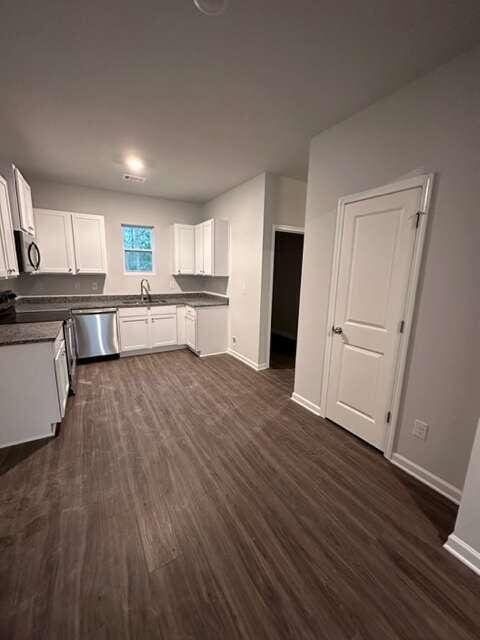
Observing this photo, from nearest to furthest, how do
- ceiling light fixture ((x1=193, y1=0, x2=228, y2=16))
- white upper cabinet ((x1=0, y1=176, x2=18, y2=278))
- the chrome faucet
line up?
ceiling light fixture ((x1=193, y1=0, x2=228, y2=16)), white upper cabinet ((x1=0, y1=176, x2=18, y2=278)), the chrome faucet

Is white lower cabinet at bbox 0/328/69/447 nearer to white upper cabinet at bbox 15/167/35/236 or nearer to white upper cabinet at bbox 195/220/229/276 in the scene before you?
white upper cabinet at bbox 15/167/35/236

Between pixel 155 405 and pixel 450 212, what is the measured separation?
121 inches

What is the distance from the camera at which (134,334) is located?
439cm

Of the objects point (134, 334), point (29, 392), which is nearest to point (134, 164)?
point (134, 334)

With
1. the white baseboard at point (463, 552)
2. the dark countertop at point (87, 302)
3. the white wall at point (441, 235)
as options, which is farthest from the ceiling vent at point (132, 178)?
the white baseboard at point (463, 552)

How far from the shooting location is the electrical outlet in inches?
75.9

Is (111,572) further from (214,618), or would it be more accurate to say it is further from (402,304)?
(402,304)

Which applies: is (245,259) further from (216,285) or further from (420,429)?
(420,429)

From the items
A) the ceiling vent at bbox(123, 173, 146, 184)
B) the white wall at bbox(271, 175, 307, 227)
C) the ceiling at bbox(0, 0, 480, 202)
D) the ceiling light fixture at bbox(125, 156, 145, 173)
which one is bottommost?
the white wall at bbox(271, 175, 307, 227)

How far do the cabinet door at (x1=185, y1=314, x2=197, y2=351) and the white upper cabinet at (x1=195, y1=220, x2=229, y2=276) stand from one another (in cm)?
88

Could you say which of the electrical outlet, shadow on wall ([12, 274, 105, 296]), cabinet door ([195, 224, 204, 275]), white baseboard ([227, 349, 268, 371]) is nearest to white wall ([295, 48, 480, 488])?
the electrical outlet

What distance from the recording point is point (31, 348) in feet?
7.09

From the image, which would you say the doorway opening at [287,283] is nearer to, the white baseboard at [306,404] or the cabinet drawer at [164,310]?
the cabinet drawer at [164,310]

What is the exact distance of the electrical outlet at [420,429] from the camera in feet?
6.32
